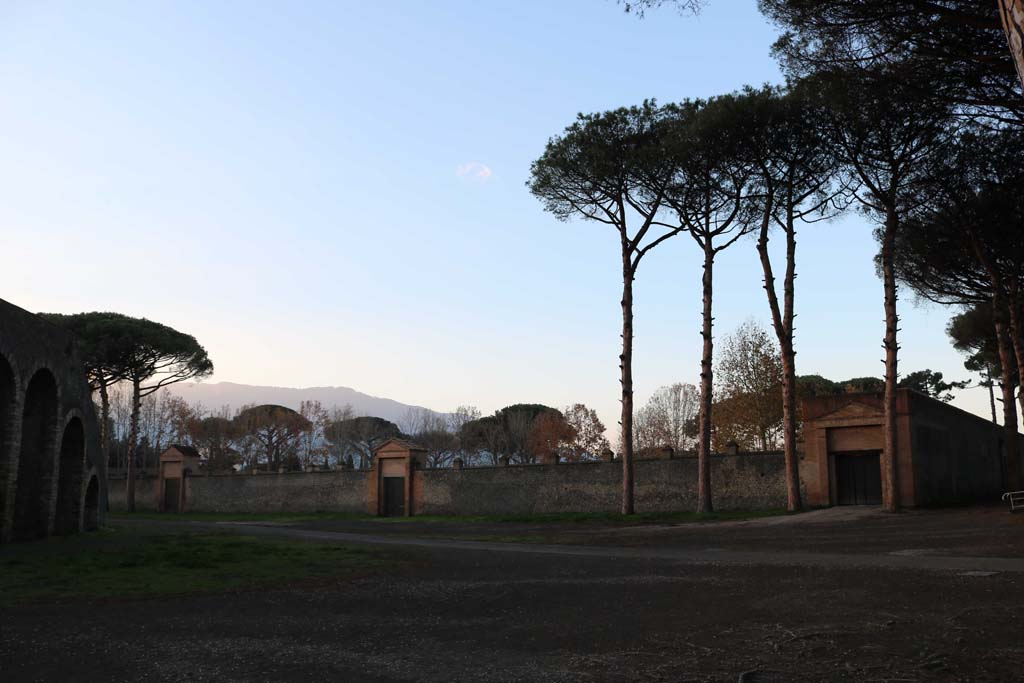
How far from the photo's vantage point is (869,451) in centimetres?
2341

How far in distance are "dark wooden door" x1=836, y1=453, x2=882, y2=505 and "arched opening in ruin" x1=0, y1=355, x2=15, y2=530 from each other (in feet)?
69.8

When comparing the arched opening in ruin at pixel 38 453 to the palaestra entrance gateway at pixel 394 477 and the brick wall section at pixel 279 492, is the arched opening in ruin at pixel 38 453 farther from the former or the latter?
the brick wall section at pixel 279 492

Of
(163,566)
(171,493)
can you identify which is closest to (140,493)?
(171,493)

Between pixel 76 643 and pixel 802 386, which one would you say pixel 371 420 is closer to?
pixel 802 386

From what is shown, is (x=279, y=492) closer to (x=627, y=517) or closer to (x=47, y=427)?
(x=627, y=517)

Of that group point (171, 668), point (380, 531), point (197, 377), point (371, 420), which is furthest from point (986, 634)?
point (371, 420)

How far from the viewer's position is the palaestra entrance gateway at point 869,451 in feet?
75.0

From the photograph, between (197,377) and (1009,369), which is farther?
(197,377)

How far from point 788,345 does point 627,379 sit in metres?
4.81

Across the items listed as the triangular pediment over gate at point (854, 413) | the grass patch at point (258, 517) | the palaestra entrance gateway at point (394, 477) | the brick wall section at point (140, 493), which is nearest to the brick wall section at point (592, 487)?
the palaestra entrance gateway at point (394, 477)

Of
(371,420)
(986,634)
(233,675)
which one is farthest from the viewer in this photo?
(371,420)

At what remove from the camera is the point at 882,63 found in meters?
14.7

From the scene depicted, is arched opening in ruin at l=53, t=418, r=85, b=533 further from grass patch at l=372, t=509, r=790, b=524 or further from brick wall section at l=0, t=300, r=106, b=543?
grass patch at l=372, t=509, r=790, b=524

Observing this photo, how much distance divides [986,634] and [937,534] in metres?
9.55
